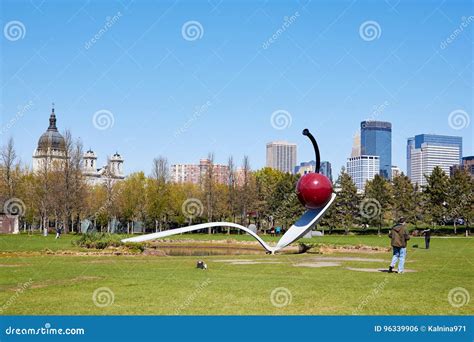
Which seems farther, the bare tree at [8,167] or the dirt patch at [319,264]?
the bare tree at [8,167]

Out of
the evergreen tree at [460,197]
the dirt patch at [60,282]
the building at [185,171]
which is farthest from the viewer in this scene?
the building at [185,171]

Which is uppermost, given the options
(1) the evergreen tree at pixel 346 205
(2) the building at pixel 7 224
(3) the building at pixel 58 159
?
(3) the building at pixel 58 159

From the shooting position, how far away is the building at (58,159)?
62812mm

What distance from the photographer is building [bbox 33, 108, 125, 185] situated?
62.8m

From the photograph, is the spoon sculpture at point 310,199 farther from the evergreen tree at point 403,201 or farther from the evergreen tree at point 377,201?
the evergreen tree at point 377,201

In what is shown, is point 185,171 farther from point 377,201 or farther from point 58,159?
point 377,201

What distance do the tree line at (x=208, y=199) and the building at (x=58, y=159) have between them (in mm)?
868

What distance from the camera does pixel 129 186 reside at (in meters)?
69.8

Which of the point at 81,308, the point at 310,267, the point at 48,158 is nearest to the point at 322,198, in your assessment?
the point at 310,267

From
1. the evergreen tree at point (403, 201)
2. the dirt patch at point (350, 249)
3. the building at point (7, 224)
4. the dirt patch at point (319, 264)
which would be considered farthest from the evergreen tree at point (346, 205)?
the dirt patch at point (319, 264)

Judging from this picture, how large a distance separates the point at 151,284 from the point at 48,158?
57.8 m

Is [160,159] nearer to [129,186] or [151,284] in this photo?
[129,186]

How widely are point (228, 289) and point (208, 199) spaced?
5363 cm

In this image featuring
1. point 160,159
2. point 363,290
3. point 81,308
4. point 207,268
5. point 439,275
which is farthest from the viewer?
point 160,159
